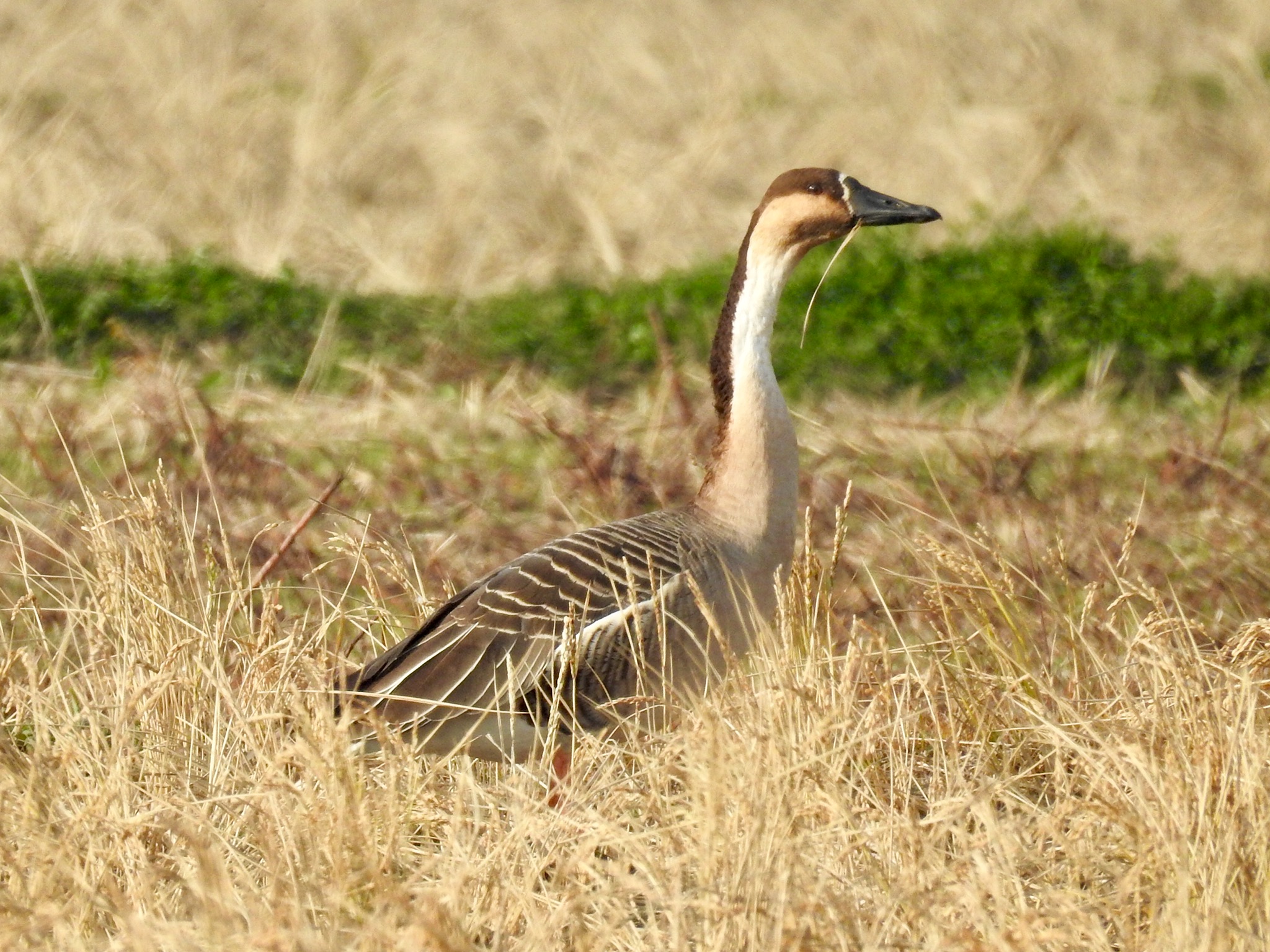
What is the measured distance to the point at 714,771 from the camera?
119 inches

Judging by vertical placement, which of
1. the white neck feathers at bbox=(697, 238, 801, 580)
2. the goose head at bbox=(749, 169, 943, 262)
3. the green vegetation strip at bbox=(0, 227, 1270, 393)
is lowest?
the green vegetation strip at bbox=(0, 227, 1270, 393)

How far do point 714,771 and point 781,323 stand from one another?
20.8 ft

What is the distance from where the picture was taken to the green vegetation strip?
8.70m

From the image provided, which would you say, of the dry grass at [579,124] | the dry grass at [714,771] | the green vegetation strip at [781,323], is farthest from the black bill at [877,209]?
the dry grass at [579,124]

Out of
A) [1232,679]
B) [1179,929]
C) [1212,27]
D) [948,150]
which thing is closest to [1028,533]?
[1232,679]

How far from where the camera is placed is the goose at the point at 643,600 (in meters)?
3.96

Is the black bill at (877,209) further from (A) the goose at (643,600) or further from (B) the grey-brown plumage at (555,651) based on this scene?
(B) the grey-brown plumage at (555,651)

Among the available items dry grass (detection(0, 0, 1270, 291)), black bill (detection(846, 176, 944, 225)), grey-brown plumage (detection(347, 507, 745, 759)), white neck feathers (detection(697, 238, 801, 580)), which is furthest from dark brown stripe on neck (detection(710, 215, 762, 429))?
dry grass (detection(0, 0, 1270, 291))

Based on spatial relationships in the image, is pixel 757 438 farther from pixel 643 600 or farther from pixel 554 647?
pixel 554 647

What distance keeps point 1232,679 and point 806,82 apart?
1071 cm

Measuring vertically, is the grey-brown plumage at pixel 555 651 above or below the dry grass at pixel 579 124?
below

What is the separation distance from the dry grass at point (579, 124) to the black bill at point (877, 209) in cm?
627

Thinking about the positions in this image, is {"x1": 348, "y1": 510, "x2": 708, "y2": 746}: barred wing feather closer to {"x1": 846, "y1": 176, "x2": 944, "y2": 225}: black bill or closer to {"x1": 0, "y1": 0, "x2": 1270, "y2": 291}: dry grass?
{"x1": 846, "y1": 176, "x2": 944, "y2": 225}: black bill

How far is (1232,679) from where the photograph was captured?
3.61m
